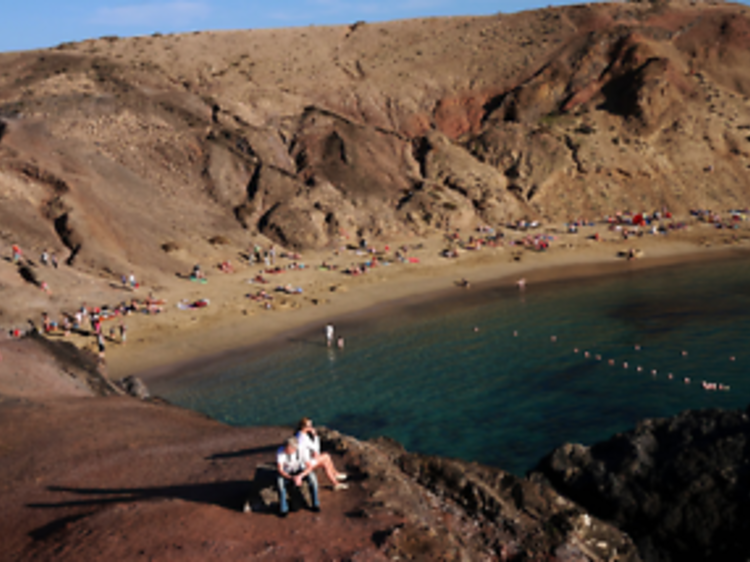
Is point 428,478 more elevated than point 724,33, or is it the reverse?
point 724,33

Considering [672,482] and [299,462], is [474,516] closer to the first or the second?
[299,462]

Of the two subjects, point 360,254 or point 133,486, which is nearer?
point 133,486

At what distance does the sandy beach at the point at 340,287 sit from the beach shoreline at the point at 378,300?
0.24ft

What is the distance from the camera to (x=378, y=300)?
45406mm


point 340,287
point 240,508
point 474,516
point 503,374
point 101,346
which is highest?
point 240,508

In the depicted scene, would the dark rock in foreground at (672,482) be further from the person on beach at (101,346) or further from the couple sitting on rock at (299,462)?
the person on beach at (101,346)

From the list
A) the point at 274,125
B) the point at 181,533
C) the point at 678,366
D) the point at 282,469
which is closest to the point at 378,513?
the point at 282,469

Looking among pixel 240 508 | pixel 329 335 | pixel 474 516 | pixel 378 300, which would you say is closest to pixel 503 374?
pixel 329 335

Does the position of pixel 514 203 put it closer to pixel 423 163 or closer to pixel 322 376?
pixel 423 163

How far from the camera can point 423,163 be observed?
69.8 metres

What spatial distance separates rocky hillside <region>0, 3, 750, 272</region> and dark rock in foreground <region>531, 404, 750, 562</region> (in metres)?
38.2

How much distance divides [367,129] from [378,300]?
102ft

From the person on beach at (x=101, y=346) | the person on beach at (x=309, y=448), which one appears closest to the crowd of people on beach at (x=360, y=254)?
the person on beach at (x=101, y=346)

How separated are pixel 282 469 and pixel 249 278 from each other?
37.0 meters
